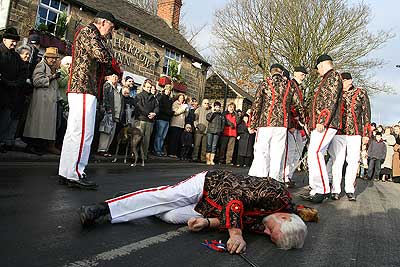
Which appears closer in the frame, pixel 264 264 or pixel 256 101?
pixel 264 264

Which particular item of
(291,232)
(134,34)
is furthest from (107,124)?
(134,34)

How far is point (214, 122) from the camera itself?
1216cm

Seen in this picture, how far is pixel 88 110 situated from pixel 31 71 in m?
3.71

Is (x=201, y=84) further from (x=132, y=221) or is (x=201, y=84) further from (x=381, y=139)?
(x=132, y=221)

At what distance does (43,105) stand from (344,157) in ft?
19.3

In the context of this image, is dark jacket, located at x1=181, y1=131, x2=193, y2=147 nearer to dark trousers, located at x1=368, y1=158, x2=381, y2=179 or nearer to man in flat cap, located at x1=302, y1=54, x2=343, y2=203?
man in flat cap, located at x1=302, y1=54, x2=343, y2=203

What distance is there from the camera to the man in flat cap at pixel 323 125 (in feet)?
18.9

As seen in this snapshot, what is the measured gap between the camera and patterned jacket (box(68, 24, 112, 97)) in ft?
15.3

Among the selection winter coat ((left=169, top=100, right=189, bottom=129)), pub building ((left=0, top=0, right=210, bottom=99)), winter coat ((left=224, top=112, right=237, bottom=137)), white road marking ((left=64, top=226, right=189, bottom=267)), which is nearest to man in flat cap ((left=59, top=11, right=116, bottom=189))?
white road marking ((left=64, top=226, right=189, bottom=267))

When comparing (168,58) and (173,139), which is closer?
(173,139)

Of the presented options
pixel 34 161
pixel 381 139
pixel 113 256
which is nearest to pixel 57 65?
pixel 34 161

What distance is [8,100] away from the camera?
6785 mm

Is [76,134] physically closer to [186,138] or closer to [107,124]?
[107,124]

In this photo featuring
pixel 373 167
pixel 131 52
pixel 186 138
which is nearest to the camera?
pixel 186 138
